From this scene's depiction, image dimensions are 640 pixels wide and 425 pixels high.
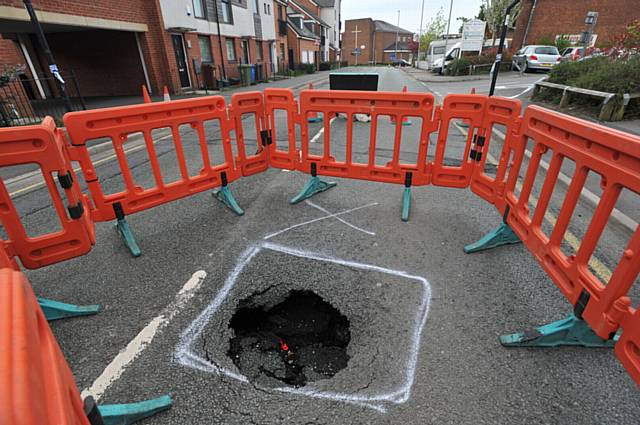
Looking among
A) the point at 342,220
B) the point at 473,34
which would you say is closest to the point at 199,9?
the point at 342,220

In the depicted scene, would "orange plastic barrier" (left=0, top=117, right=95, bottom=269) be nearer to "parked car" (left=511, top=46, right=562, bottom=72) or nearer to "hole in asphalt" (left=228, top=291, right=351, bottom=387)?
"hole in asphalt" (left=228, top=291, right=351, bottom=387)

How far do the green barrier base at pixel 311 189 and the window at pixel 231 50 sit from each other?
882 inches

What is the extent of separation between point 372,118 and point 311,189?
1.36 meters

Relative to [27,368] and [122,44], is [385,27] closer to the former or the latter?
[122,44]

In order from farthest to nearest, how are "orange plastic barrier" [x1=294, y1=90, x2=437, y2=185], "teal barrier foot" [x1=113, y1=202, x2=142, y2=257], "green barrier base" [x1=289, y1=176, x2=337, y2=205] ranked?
"green barrier base" [x1=289, y1=176, x2=337, y2=205], "orange plastic barrier" [x1=294, y1=90, x2=437, y2=185], "teal barrier foot" [x1=113, y1=202, x2=142, y2=257]

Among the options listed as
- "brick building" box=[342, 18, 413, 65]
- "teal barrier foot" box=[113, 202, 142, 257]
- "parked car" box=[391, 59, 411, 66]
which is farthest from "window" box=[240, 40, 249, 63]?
"brick building" box=[342, 18, 413, 65]

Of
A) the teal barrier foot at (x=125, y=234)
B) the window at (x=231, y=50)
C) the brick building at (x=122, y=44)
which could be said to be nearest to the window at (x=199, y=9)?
the brick building at (x=122, y=44)

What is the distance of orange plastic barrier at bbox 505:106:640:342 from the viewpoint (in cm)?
194

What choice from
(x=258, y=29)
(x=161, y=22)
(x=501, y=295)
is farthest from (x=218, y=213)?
(x=258, y=29)

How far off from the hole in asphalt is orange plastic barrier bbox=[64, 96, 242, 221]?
199 centimetres

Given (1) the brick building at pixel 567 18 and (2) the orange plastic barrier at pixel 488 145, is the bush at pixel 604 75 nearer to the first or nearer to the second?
(2) the orange plastic barrier at pixel 488 145

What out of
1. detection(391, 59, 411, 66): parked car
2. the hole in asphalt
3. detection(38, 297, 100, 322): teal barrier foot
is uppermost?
detection(38, 297, 100, 322): teal barrier foot

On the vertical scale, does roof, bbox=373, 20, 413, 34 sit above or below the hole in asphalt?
above

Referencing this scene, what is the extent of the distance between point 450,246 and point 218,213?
2934mm
